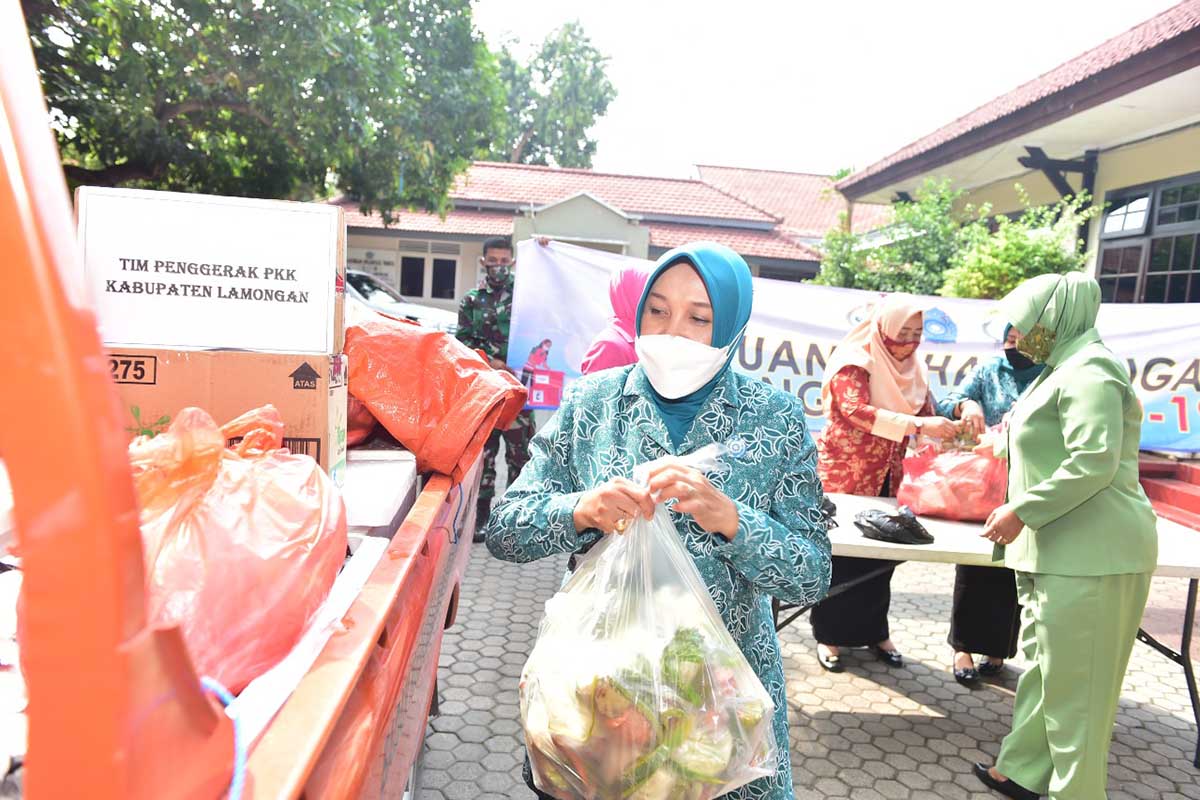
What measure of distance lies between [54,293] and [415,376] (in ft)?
7.28

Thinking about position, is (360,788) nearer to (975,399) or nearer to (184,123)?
Answer: (975,399)

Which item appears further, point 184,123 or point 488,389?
point 184,123

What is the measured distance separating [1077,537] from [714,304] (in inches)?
69.2

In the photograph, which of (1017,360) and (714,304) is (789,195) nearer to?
(1017,360)

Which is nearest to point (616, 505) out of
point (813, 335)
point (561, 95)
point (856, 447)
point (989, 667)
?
point (856, 447)

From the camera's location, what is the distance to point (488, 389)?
2658mm

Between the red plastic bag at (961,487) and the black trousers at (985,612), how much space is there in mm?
513

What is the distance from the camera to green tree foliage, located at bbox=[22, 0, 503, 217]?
791 centimetres

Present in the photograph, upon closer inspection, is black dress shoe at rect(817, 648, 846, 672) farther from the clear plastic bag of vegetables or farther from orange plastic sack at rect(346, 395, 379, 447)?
the clear plastic bag of vegetables

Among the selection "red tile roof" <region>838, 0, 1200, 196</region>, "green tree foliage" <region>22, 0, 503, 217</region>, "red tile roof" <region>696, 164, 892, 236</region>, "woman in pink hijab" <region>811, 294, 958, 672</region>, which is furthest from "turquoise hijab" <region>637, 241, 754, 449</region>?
"red tile roof" <region>696, 164, 892, 236</region>

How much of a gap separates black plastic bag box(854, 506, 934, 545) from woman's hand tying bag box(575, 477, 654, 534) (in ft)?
6.42

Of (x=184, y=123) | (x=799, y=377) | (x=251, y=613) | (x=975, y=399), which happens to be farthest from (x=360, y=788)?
(x=184, y=123)

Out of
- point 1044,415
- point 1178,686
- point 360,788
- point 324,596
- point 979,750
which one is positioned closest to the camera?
point 360,788

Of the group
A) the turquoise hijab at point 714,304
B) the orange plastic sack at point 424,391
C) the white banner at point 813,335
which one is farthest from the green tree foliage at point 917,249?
the turquoise hijab at point 714,304
